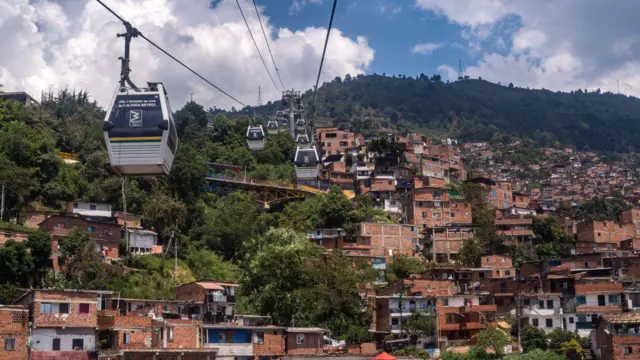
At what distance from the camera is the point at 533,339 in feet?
129

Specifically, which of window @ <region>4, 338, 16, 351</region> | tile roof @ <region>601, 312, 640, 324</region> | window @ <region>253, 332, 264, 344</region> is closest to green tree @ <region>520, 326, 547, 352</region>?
tile roof @ <region>601, 312, 640, 324</region>

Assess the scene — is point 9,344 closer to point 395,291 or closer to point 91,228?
point 91,228

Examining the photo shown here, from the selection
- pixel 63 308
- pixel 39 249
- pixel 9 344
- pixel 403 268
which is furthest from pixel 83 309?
pixel 403 268

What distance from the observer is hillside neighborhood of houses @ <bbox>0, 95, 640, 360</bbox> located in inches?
1228

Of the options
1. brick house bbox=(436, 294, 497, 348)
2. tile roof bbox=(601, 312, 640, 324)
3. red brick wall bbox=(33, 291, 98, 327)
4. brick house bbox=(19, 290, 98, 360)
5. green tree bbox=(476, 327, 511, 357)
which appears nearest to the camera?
brick house bbox=(19, 290, 98, 360)

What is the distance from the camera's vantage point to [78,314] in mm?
31078

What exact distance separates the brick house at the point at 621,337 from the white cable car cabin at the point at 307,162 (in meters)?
15.2

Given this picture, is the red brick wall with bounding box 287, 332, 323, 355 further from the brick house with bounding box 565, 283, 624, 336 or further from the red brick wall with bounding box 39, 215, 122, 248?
the red brick wall with bounding box 39, 215, 122, 248

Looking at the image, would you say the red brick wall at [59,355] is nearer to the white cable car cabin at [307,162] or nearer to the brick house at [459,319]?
the white cable car cabin at [307,162]

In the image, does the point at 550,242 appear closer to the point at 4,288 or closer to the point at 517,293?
the point at 517,293

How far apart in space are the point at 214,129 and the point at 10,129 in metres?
31.4

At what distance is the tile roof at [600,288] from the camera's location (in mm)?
42969

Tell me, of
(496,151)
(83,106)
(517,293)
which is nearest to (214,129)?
(83,106)

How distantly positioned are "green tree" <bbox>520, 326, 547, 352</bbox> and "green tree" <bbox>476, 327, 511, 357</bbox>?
1160 mm
